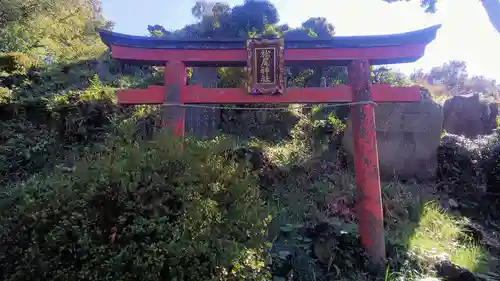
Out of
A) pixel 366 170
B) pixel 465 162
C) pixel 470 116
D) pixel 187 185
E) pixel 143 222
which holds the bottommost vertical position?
pixel 465 162

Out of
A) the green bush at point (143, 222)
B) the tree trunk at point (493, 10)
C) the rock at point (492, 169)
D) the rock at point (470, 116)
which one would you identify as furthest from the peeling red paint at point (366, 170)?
the rock at point (470, 116)

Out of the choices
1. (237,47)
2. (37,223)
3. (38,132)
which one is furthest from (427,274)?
(38,132)

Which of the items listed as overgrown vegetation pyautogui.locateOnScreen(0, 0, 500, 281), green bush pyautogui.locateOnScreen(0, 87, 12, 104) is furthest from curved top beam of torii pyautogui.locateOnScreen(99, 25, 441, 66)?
green bush pyautogui.locateOnScreen(0, 87, 12, 104)

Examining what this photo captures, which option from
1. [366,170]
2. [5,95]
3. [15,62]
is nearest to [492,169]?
[366,170]

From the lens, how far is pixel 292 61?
19.1ft

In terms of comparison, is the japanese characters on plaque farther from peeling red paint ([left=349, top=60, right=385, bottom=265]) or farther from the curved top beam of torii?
peeling red paint ([left=349, top=60, right=385, bottom=265])

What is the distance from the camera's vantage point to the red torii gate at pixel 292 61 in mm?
5578

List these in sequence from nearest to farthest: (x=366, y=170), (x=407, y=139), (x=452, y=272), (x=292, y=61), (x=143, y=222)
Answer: (x=143, y=222)
(x=452, y=272)
(x=366, y=170)
(x=292, y=61)
(x=407, y=139)

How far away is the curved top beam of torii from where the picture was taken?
563cm

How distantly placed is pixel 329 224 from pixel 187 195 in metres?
3.18

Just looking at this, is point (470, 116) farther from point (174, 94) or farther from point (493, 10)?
point (174, 94)

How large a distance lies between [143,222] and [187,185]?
1.89ft

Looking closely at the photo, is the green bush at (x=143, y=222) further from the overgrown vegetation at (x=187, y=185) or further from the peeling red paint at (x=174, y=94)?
the peeling red paint at (x=174, y=94)

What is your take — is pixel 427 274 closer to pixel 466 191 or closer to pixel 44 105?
pixel 466 191
